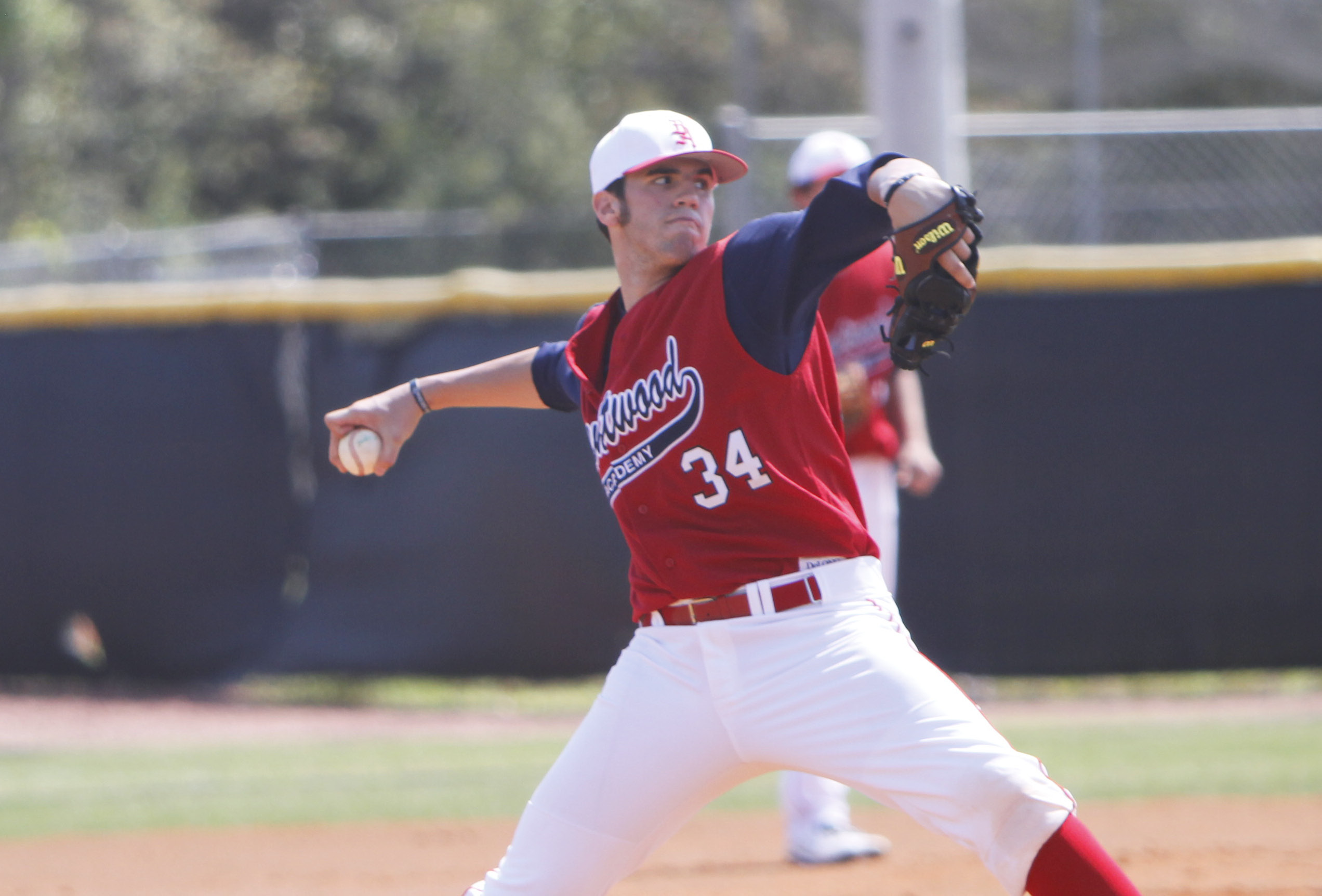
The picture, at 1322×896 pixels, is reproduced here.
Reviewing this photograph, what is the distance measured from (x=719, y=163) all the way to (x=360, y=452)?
0.92m

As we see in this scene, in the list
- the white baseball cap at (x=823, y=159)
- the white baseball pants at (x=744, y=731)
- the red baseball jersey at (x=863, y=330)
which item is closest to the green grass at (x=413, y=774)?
the red baseball jersey at (x=863, y=330)

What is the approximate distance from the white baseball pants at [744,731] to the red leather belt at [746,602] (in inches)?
0.6

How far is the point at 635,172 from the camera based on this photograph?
110 inches

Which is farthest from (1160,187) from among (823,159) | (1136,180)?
(823,159)

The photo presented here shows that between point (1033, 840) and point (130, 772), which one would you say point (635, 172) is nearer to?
point (1033, 840)

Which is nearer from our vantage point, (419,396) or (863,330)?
(419,396)

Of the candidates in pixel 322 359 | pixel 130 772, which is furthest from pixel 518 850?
pixel 322 359

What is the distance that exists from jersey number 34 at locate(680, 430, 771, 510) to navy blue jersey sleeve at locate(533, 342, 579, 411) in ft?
1.58

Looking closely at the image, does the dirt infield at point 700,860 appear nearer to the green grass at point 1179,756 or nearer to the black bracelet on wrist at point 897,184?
the green grass at point 1179,756

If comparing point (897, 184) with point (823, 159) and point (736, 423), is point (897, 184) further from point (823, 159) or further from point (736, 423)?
point (823, 159)

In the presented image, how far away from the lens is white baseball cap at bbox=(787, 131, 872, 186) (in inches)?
180

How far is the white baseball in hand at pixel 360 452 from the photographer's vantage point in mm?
2973

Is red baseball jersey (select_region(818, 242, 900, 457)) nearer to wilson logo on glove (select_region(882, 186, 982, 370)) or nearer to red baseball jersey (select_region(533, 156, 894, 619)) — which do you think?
red baseball jersey (select_region(533, 156, 894, 619))

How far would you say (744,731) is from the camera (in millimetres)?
2613
